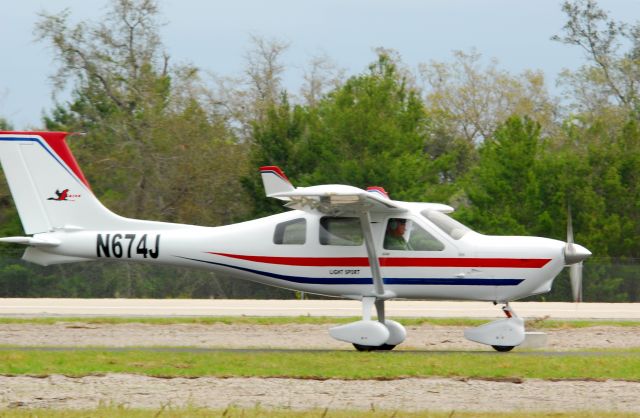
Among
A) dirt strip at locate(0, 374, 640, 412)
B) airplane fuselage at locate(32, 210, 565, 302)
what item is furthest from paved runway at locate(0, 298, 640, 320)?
dirt strip at locate(0, 374, 640, 412)

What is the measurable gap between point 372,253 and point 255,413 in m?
6.35

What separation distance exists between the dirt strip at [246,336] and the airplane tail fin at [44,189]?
1.92 meters

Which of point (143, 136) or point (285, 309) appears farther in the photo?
point (143, 136)

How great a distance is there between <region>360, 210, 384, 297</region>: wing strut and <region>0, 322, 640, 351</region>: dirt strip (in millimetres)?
1607

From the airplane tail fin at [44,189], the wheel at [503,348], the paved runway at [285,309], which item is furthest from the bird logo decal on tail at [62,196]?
the paved runway at [285,309]

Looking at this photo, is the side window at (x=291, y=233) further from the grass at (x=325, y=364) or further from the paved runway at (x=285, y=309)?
the paved runway at (x=285, y=309)

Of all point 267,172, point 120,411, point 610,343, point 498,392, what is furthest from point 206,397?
point 610,343

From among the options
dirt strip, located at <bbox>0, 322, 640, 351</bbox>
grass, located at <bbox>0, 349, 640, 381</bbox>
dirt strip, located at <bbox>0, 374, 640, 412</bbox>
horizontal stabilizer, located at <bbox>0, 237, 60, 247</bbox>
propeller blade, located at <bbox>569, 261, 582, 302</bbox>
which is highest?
horizontal stabilizer, located at <bbox>0, 237, 60, 247</bbox>

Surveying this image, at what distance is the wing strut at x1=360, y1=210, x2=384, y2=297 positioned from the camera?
17.2m

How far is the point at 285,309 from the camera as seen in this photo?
27.7 meters

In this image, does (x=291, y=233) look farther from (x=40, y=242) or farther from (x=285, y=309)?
(x=285, y=309)

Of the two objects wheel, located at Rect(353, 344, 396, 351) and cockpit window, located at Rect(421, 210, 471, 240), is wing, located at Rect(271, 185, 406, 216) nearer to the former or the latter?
cockpit window, located at Rect(421, 210, 471, 240)

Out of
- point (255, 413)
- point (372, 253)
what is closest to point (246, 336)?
point (372, 253)

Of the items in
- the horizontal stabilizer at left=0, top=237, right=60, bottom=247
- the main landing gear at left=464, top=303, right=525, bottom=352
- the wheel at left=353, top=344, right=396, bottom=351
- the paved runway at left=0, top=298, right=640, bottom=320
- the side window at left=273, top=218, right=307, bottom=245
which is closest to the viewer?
the main landing gear at left=464, top=303, right=525, bottom=352
